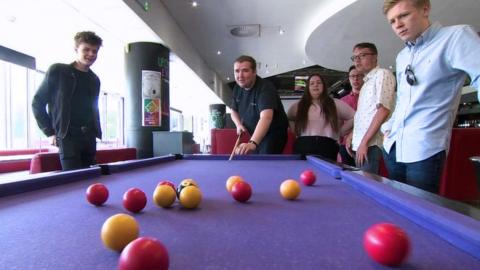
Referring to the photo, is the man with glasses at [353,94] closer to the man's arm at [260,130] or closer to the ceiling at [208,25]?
the man's arm at [260,130]

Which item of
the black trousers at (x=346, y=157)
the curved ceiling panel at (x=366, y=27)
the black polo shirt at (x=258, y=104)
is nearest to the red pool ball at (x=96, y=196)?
the black polo shirt at (x=258, y=104)

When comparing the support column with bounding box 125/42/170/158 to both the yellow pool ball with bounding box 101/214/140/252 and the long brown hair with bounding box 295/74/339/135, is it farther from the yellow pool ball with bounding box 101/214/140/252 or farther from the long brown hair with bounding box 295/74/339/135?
the yellow pool ball with bounding box 101/214/140/252

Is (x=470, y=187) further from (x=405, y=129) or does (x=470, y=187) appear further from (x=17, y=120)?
(x=17, y=120)

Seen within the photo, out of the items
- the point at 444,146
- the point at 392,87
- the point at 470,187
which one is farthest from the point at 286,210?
the point at 470,187

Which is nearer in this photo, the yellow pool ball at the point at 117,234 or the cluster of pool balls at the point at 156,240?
the cluster of pool balls at the point at 156,240

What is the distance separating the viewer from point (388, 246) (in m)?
0.49

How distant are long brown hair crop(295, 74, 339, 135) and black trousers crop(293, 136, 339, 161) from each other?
94 millimetres

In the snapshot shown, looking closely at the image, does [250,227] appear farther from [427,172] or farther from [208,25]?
[208,25]

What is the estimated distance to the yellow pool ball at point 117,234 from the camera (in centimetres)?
56

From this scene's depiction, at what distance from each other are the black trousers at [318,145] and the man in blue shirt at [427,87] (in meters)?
1.08

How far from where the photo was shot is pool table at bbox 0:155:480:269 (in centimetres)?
51

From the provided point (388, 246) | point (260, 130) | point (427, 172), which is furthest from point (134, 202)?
point (260, 130)

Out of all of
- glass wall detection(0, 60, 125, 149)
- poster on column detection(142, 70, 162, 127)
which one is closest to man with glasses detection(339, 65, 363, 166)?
poster on column detection(142, 70, 162, 127)

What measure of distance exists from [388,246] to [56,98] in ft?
7.79
